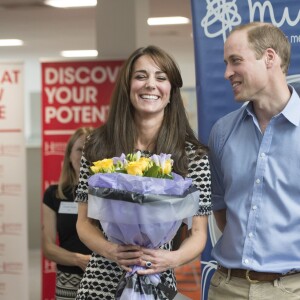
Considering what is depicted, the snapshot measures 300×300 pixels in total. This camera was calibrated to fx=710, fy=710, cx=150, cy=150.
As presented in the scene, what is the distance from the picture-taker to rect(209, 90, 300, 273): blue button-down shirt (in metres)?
2.36

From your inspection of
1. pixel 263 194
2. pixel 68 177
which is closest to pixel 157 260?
pixel 263 194

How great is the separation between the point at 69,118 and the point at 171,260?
4079 mm

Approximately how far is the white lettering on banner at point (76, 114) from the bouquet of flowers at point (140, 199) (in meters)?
4.06

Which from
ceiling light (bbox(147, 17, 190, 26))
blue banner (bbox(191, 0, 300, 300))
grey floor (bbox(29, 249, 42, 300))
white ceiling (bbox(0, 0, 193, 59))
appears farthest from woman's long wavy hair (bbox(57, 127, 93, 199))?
ceiling light (bbox(147, 17, 190, 26))

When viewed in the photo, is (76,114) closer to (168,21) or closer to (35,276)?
(168,21)

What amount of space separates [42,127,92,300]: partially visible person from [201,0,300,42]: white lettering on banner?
1.37 meters

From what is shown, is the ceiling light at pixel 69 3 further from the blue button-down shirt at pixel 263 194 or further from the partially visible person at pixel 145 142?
the blue button-down shirt at pixel 263 194

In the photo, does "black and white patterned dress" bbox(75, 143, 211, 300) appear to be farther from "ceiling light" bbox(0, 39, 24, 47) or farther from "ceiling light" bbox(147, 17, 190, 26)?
"ceiling light" bbox(0, 39, 24, 47)

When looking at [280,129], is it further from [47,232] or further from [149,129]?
[47,232]

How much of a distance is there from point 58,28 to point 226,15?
691cm

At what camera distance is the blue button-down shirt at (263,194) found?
92.8 inches

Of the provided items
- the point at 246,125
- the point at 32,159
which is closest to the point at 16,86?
the point at 246,125

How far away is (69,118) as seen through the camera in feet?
20.6

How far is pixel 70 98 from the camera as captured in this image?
6.27 m
